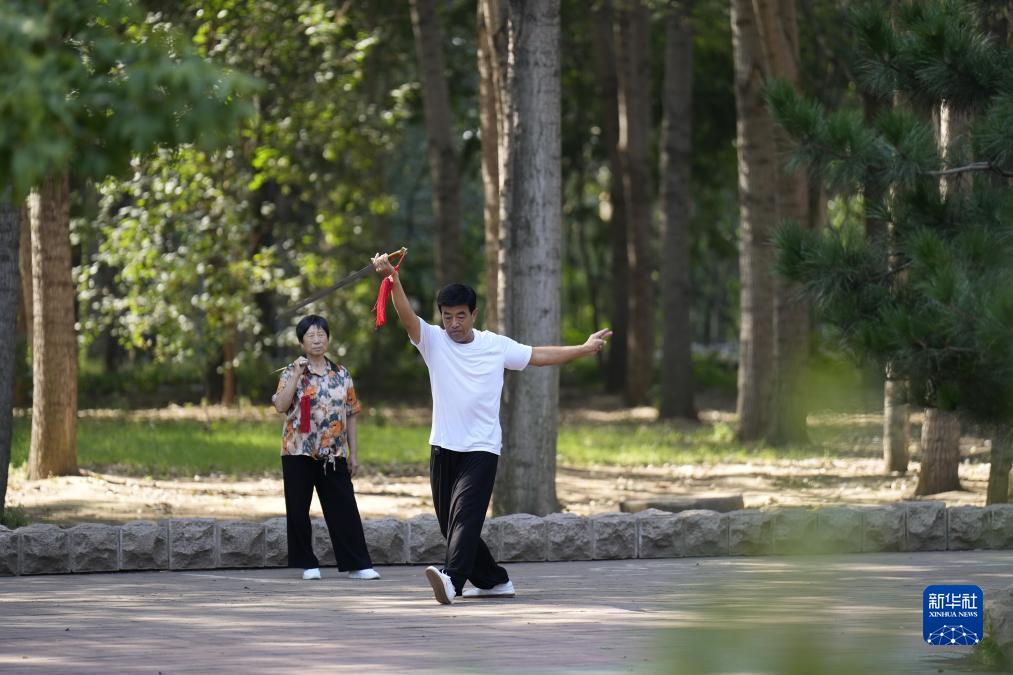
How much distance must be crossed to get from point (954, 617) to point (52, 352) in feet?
37.4

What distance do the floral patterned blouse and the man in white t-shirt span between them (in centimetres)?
159

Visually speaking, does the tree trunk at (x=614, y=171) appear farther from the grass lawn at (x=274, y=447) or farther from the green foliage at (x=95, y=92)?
the green foliage at (x=95, y=92)

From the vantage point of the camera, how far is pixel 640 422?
92.1 ft

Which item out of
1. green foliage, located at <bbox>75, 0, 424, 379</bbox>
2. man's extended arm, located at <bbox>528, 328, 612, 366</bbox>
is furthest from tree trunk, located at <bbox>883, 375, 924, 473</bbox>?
green foliage, located at <bbox>75, 0, 424, 379</bbox>

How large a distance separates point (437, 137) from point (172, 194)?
14.8 feet

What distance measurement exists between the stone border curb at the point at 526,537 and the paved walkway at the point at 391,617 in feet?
0.61

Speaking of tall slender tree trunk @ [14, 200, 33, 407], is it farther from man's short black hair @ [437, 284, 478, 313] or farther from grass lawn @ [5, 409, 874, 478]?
man's short black hair @ [437, 284, 478, 313]

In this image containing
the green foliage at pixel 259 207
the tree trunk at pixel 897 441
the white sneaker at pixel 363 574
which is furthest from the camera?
the green foliage at pixel 259 207

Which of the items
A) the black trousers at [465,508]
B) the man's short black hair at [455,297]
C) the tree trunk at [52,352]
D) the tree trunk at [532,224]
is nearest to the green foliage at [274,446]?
the tree trunk at [52,352]

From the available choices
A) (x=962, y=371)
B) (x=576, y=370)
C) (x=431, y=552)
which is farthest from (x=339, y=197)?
(x=962, y=371)

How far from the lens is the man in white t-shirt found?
9.03 metres

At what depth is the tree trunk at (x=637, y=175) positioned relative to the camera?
29.3 metres

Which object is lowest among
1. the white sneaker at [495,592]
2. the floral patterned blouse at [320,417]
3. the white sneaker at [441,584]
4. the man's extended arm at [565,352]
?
the white sneaker at [495,592]

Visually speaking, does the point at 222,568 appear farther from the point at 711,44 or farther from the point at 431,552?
the point at 711,44
